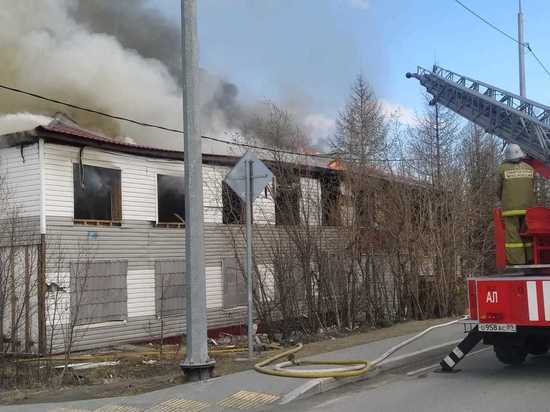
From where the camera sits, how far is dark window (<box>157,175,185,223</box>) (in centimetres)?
1536

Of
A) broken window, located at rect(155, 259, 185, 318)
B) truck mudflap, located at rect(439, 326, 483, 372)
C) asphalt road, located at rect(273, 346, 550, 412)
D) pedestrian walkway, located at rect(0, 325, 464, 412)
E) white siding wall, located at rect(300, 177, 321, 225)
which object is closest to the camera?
asphalt road, located at rect(273, 346, 550, 412)

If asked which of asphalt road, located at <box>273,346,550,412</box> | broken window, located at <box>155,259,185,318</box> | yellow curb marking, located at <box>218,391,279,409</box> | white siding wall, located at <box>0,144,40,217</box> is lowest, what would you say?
asphalt road, located at <box>273,346,550,412</box>

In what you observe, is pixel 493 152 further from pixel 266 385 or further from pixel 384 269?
pixel 266 385

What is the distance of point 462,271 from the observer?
17.0m

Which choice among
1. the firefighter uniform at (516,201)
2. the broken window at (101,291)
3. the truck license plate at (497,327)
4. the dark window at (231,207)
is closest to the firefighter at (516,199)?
the firefighter uniform at (516,201)

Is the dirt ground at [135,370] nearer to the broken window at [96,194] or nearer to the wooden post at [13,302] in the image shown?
the wooden post at [13,302]

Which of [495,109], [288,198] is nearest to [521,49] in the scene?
[495,109]

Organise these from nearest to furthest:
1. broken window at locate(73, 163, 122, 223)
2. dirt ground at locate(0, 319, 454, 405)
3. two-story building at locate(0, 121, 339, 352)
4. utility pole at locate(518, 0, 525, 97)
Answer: dirt ground at locate(0, 319, 454, 405), two-story building at locate(0, 121, 339, 352), broken window at locate(73, 163, 122, 223), utility pole at locate(518, 0, 525, 97)

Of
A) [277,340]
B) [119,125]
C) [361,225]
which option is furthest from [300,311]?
[119,125]


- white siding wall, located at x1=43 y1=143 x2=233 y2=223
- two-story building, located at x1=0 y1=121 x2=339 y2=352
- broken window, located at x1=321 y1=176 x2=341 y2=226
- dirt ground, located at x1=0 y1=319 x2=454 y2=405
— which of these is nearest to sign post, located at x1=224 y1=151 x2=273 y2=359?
dirt ground, located at x1=0 y1=319 x2=454 y2=405

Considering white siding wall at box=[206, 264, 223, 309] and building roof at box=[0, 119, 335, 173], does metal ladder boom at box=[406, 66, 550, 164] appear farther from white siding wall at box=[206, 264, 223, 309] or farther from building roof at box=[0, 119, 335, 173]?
white siding wall at box=[206, 264, 223, 309]

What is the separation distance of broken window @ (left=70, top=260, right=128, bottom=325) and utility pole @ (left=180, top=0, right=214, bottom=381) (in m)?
4.99

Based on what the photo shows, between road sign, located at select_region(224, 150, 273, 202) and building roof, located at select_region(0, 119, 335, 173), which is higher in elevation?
building roof, located at select_region(0, 119, 335, 173)

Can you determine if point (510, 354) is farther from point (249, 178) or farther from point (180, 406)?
point (180, 406)
